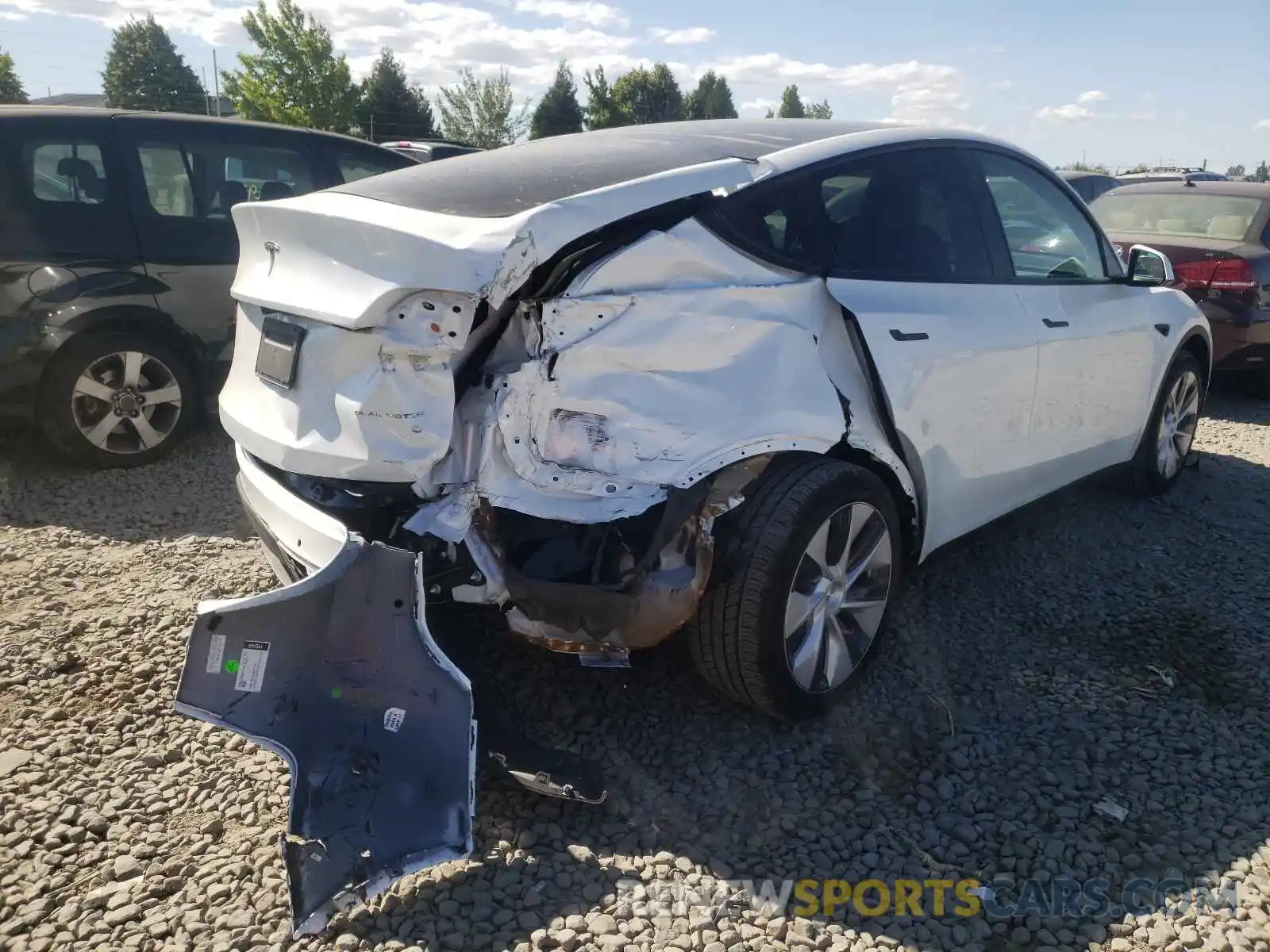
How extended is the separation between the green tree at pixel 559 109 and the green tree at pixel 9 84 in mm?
22939

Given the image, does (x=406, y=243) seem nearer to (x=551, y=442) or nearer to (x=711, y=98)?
(x=551, y=442)

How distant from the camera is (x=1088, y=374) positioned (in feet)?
13.4

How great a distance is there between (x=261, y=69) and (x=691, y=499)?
3885 cm

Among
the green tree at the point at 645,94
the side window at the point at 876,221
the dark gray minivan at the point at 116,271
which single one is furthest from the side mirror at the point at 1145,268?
the green tree at the point at 645,94

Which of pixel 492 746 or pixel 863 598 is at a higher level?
pixel 863 598

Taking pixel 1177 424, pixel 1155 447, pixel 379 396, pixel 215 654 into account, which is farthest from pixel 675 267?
pixel 1177 424

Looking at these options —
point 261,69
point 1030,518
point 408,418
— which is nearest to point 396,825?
point 408,418

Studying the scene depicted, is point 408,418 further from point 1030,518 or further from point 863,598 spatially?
point 1030,518

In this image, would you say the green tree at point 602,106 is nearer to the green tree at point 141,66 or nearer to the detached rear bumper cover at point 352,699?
the green tree at point 141,66

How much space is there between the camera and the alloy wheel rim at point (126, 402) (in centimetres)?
495

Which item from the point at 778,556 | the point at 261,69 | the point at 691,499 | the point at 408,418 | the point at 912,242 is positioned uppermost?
the point at 261,69

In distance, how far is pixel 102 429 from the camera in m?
5.02

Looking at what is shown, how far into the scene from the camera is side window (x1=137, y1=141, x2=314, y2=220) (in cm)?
527

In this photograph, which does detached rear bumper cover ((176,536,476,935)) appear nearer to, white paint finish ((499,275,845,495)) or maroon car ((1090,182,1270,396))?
white paint finish ((499,275,845,495))
